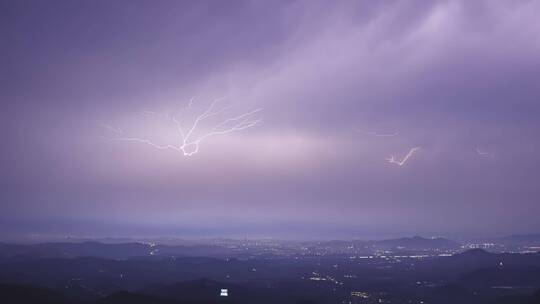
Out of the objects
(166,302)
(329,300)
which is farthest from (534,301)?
(166,302)

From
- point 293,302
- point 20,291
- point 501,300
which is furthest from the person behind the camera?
point 293,302

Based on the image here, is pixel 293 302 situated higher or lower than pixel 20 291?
lower

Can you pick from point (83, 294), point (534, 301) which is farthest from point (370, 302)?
point (83, 294)

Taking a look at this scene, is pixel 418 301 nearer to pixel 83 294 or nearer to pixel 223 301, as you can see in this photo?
pixel 223 301

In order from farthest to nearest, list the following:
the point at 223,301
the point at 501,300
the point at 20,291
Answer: the point at 501,300, the point at 223,301, the point at 20,291

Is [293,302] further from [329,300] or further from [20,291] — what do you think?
[20,291]

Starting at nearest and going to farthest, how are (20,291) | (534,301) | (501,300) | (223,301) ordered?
(20,291)
(534,301)
(223,301)
(501,300)

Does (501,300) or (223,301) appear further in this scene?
(501,300)

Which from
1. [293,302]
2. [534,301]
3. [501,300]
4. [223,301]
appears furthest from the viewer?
[293,302]

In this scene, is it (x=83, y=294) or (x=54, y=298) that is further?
(x=83, y=294)
